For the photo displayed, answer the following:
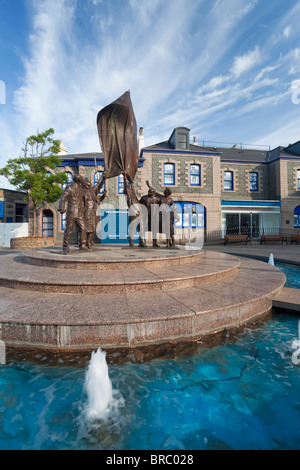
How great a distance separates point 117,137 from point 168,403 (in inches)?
331

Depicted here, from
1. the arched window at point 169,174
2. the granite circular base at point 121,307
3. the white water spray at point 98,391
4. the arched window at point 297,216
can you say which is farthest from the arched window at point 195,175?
the white water spray at point 98,391

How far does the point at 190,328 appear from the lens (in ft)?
10.9

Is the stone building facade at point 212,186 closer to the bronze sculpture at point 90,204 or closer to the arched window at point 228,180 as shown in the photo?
the arched window at point 228,180

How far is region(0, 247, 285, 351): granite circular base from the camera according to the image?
3.04m

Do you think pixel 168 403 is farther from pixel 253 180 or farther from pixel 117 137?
pixel 253 180

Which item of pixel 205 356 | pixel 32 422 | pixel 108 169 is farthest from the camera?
pixel 108 169

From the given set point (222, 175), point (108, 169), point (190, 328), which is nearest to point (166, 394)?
point (190, 328)

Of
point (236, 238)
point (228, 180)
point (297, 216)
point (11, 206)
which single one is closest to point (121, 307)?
point (236, 238)

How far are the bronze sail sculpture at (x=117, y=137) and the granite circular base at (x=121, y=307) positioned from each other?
15.3 ft

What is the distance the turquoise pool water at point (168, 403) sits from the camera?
6.11ft

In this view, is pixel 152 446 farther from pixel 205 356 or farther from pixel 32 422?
pixel 205 356

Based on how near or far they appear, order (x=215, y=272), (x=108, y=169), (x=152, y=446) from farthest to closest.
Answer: (x=108, y=169) → (x=215, y=272) → (x=152, y=446)

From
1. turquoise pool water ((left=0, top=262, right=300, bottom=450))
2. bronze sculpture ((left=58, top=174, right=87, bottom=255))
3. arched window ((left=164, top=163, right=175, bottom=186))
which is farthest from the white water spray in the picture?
arched window ((left=164, top=163, right=175, bottom=186))
